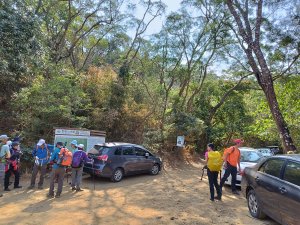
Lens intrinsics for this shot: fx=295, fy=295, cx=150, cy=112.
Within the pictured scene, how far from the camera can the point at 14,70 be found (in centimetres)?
1060

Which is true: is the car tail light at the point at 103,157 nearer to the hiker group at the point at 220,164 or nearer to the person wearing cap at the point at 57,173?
the person wearing cap at the point at 57,173

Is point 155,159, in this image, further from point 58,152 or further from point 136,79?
point 136,79

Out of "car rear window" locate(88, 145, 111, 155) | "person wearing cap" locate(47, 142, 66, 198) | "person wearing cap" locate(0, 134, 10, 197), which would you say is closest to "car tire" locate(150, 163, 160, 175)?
"car rear window" locate(88, 145, 111, 155)

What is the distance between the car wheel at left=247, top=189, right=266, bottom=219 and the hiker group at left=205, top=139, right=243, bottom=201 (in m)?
1.37

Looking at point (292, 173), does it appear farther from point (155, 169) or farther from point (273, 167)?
point (155, 169)

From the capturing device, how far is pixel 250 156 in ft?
Answer: 37.2

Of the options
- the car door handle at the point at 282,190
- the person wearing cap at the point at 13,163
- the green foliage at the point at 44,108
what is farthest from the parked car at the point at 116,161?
the car door handle at the point at 282,190

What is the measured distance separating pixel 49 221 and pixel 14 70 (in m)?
6.33

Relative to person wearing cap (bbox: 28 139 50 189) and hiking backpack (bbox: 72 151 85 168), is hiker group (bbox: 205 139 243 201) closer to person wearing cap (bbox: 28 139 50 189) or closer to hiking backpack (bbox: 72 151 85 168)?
hiking backpack (bbox: 72 151 85 168)

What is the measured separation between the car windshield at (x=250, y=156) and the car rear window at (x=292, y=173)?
5462 millimetres

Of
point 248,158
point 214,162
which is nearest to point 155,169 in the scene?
point 248,158

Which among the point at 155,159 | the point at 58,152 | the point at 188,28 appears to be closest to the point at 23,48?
the point at 58,152

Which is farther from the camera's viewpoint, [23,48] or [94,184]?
[94,184]

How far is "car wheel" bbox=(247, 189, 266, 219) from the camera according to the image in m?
6.48
